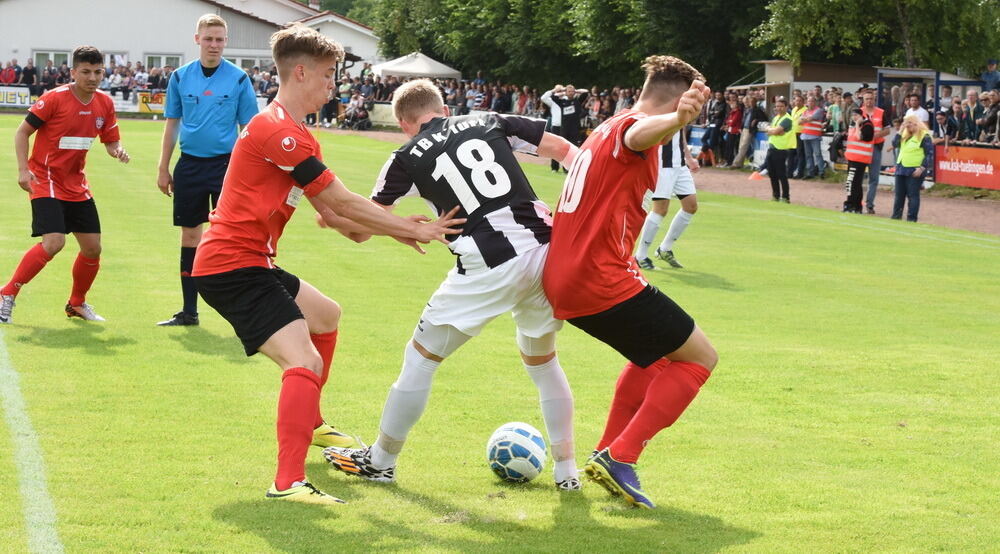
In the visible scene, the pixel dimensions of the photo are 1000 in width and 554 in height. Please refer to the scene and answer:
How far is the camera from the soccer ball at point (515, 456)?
5648 mm

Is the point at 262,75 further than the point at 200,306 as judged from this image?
Yes

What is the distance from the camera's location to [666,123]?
477 centimetres

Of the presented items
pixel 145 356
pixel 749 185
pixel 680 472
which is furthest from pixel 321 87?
pixel 749 185

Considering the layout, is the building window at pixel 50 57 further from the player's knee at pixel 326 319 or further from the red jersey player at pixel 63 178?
the player's knee at pixel 326 319

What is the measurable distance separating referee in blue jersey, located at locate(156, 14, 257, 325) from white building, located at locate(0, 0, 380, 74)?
60.4 metres

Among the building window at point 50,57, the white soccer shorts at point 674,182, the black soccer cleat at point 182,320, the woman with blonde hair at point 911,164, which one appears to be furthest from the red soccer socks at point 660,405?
the building window at point 50,57

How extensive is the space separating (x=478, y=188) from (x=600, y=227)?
592 millimetres

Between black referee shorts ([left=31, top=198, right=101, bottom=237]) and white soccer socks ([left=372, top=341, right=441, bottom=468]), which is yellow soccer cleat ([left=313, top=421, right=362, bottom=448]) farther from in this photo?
black referee shorts ([left=31, top=198, right=101, bottom=237])

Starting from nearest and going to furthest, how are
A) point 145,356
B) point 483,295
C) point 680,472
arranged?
point 483,295
point 680,472
point 145,356

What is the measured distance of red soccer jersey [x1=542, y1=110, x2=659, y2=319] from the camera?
203 inches

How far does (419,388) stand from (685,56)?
4199 cm

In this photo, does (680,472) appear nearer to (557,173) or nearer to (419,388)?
(419,388)

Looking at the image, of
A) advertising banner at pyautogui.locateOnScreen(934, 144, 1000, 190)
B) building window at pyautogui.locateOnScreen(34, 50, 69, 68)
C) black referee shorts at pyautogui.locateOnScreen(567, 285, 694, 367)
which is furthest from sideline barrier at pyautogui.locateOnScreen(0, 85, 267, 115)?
black referee shorts at pyautogui.locateOnScreen(567, 285, 694, 367)

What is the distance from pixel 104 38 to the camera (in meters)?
67.9
